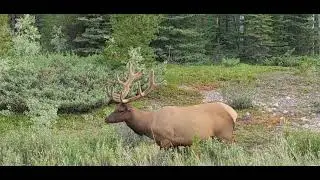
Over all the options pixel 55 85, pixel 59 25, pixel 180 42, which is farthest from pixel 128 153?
pixel 59 25

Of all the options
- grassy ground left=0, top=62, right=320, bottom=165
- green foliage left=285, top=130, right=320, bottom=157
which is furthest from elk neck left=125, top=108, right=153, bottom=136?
green foliage left=285, top=130, right=320, bottom=157

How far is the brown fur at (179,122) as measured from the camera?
6.89m

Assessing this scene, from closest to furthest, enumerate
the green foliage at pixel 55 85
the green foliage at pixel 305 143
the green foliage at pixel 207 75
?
the green foliage at pixel 305 143
the green foliage at pixel 55 85
the green foliage at pixel 207 75

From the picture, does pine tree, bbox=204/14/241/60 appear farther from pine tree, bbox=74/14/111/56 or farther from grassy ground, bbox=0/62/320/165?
grassy ground, bbox=0/62/320/165

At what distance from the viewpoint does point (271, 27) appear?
23.9m

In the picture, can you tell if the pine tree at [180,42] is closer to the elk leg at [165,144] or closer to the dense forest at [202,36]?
the dense forest at [202,36]

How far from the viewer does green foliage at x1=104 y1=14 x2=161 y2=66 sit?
13844 mm

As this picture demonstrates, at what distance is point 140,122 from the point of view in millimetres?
7090

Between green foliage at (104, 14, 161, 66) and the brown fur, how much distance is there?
21.8ft

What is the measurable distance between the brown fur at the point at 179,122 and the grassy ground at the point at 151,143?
232 millimetres

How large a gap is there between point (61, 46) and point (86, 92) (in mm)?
11361

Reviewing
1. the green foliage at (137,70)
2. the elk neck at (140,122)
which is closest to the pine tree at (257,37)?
the green foliage at (137,70)

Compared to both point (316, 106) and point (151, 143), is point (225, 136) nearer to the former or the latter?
point (151, 143)
